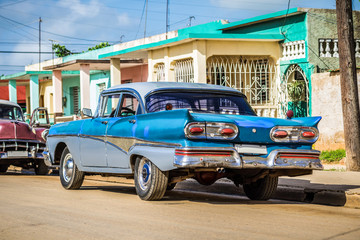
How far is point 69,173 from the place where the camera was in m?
10.5

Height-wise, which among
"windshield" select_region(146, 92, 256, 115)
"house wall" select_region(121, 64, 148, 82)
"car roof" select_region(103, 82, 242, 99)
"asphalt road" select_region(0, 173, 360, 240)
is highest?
"house wall" select_region(121, 64, 148, 82)

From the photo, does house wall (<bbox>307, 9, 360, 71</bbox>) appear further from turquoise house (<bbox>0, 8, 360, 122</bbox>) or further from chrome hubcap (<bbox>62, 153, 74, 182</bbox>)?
chrome hubcap (<bbox>62, 153, 74, 182</bbox>)

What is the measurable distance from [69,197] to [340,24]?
21.6 feet

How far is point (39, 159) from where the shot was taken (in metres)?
15.4

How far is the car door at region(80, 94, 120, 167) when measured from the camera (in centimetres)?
939

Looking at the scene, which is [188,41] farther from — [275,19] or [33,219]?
[33,219]

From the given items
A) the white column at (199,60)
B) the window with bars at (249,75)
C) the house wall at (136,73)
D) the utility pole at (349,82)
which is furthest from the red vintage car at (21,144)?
the house wall at (136,73)

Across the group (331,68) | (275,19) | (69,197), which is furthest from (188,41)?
(69,197)

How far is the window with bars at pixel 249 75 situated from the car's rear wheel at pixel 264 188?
8.43m

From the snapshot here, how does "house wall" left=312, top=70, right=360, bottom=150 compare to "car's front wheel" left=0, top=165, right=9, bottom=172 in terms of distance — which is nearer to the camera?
"house wall" left=312, top=70, right=360, bottom=150

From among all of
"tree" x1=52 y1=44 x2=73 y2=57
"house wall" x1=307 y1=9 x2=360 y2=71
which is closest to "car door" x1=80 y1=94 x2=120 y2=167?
"house wall" x1=307 y1=9 x2=360 y2=71

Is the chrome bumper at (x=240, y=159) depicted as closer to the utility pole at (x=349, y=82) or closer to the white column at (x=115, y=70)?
the utility pole at (x=349, y=82)

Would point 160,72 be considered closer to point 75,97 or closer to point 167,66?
point 167,66

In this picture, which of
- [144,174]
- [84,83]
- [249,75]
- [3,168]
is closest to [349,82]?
[249,75]
